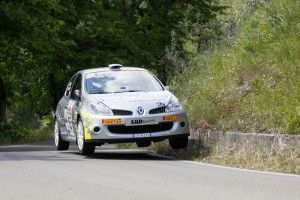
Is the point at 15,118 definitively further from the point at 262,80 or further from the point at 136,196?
the point at 136,196

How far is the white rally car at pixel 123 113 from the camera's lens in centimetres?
1190

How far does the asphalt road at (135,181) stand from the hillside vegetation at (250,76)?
144cm

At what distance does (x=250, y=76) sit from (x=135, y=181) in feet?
19.5

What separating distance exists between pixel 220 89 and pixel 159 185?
6.12 m

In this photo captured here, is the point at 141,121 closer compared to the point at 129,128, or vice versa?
the point at 141,121

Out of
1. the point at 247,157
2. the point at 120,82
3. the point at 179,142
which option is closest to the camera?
the point at 247,157

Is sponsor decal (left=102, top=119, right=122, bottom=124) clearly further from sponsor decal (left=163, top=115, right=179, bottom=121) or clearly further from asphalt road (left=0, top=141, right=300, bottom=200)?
sponsor decal (left=163, top=115, right=179, bottom=121)

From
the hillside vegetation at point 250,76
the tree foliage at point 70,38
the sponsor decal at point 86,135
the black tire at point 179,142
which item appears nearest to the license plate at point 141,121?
the sponsor decal at point 86,135

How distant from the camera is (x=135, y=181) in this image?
28.2 ft

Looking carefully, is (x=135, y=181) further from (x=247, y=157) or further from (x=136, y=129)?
(x=136, y=129)

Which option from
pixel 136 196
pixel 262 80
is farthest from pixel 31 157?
pixel 136 196

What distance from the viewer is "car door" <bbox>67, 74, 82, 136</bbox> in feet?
43.4

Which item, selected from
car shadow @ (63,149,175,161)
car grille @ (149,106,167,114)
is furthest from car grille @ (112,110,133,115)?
car shadow @ (63,149,175,161)

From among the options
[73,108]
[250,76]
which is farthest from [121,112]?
[250,76]
